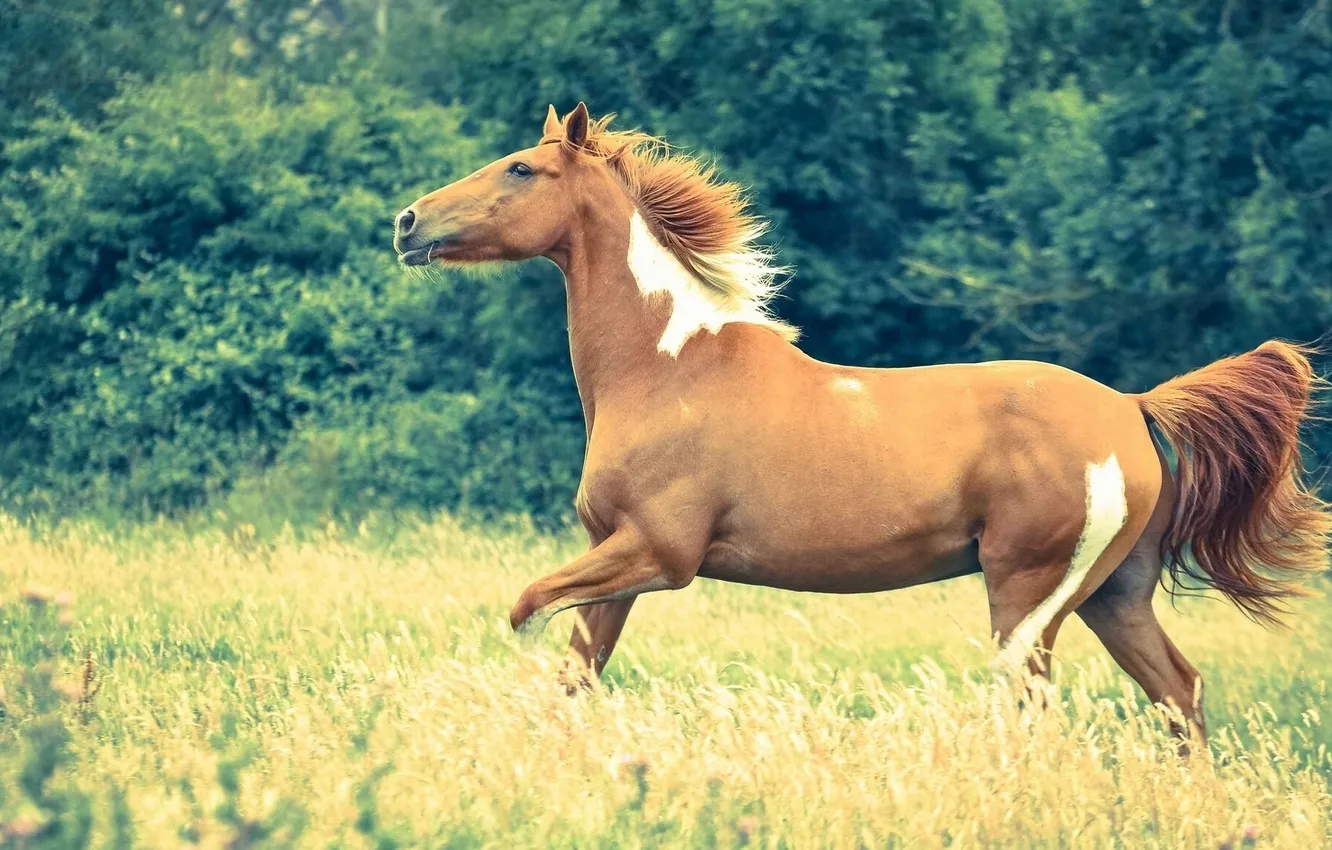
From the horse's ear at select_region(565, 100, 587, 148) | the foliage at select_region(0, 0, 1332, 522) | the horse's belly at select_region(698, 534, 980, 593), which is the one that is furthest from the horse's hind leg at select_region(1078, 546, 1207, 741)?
the foliage at select_region(0, 0, 1332, 522)

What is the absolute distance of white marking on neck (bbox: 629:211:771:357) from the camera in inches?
257

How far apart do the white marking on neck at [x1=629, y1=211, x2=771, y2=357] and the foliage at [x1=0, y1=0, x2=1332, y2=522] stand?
8.63 metres

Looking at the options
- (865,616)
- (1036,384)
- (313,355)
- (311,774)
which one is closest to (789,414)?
(1036,384)

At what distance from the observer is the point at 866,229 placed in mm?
16516

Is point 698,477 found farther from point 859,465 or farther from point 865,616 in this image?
point 865,616

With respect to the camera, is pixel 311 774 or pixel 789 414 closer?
pixel 311 774

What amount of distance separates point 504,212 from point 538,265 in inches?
375

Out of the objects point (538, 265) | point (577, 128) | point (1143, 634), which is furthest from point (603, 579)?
point (538, 265)

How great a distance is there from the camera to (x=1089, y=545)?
6344 millimetres

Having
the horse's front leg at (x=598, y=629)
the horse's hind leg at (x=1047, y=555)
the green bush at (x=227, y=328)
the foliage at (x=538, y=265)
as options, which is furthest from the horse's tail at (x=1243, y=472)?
the green bush at (x=227, y=328)

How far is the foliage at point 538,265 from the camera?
1488 cm

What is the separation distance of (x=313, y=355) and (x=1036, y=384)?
35.6 feet

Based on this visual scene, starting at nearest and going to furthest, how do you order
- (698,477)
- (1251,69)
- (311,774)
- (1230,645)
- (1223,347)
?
1. (311,774)
2. (698,477)
3. (1230,645)
4. (1251,69)
5. (1223,347)

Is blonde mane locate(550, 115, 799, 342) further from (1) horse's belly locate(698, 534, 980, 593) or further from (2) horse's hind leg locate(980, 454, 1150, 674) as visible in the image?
(2) horse's hind leg locate(980, 454, 1150, 674)
